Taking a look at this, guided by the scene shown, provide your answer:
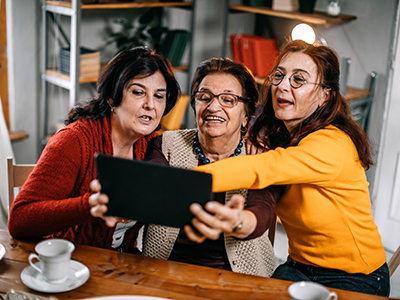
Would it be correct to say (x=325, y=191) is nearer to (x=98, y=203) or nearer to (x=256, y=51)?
(x=98, y=203)

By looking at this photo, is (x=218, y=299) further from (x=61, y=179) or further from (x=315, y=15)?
(x=315, y=15)

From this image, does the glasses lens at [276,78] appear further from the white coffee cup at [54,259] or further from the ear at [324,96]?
the white coffee cup at [54,259]

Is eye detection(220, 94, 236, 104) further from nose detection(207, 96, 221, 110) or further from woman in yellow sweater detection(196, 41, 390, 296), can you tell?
woman in yellow sweater detection(196, 41, 390, 296)

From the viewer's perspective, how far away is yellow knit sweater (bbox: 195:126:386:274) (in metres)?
1.28

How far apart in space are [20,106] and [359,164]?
2.54 meters

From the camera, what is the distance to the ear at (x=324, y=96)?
1.48 metres

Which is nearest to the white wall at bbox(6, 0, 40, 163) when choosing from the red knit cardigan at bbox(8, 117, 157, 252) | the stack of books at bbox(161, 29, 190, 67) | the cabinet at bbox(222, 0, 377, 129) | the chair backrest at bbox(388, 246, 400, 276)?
the stack of books at bbox(161, 29, 190, 67)

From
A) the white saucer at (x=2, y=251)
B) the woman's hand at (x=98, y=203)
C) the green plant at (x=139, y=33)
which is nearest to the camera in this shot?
the woman's hand at (x=98, y=203)

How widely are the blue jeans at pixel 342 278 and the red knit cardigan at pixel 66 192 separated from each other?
1.93 feet

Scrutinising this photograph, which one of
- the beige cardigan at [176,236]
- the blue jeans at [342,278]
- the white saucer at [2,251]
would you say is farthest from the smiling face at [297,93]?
the white saucer at [2,251]

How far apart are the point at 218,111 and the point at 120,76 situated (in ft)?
1.20

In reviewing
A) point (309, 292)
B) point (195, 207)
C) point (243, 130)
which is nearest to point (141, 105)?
point (243, 130)

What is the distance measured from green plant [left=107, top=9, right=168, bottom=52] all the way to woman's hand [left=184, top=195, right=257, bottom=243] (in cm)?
235

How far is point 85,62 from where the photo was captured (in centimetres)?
296
